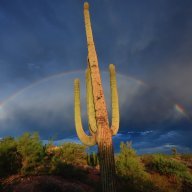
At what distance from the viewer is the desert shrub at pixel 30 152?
16344mm

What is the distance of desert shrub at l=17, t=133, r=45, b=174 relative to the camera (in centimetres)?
Result: 1634

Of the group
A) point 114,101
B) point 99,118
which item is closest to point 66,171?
point 114,101

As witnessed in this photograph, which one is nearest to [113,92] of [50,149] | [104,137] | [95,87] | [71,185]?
[95,87]

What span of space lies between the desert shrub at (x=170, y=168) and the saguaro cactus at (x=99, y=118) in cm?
853

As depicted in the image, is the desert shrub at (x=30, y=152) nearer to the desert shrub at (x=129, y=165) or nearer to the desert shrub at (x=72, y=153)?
the desert shrub at (x=72, y=153)

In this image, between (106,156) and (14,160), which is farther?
(14,160)

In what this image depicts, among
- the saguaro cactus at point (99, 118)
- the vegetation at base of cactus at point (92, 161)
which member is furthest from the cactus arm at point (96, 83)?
the vegetation at base of cactus at point (92, 161)

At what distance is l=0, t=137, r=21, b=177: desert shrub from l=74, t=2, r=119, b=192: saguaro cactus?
5.90 m

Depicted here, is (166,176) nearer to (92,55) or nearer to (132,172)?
(132,172)

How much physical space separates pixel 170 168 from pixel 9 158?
9.94 m

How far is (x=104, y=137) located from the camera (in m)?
9.35

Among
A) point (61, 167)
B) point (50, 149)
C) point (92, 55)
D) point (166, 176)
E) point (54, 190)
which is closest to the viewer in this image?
point (92, 55)

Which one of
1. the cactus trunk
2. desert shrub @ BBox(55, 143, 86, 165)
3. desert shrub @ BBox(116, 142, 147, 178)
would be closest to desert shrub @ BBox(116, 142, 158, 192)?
desert shrub @ BBox(116, 142, 147, 178)

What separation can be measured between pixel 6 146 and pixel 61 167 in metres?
3.47
